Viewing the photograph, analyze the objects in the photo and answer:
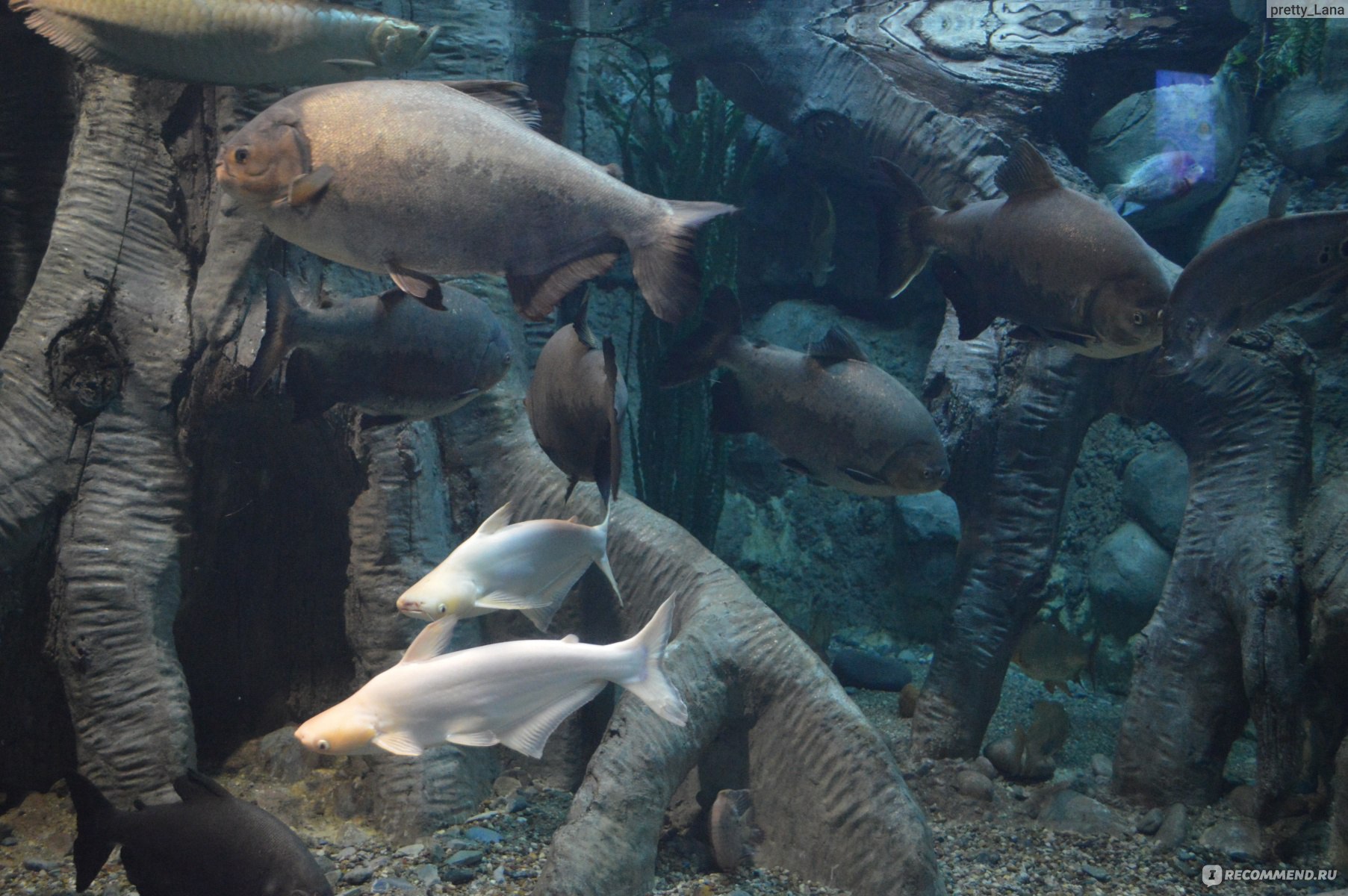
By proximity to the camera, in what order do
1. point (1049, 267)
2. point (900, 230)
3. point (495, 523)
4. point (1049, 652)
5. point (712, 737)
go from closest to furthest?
point (495, 523)
point (1049, 267)
point (900, 230)
point (712, 737)
point (1049, 652)

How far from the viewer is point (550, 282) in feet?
6.28

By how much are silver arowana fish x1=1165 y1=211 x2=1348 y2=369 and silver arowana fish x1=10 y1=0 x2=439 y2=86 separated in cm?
230

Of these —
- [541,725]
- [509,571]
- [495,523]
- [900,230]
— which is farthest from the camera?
[900,230]

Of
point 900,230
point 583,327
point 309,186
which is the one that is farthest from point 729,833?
point 309,186

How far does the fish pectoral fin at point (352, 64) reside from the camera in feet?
7.12

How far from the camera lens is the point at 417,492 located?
3.62 metres

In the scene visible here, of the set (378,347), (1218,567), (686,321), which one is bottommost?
(1218,567)

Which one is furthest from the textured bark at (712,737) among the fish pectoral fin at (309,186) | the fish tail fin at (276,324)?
the fish pectoral fin at (309,186)

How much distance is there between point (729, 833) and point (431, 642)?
175 cm

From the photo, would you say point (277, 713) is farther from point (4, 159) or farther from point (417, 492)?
point (4, 159)

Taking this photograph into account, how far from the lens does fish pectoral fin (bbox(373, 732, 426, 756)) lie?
1.79 meters

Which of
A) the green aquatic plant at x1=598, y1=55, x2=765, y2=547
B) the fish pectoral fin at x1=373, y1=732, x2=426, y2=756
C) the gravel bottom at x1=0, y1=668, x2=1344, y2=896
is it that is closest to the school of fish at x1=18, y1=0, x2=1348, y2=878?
the fish pectoral fin at x1=373, y1=732, x2=426, y2=756

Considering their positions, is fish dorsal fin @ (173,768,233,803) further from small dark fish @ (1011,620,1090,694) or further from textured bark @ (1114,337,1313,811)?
small dark fish @ (1011,620,1090,694)

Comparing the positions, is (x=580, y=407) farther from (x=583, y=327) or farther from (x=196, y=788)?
(x=196, y=788)
